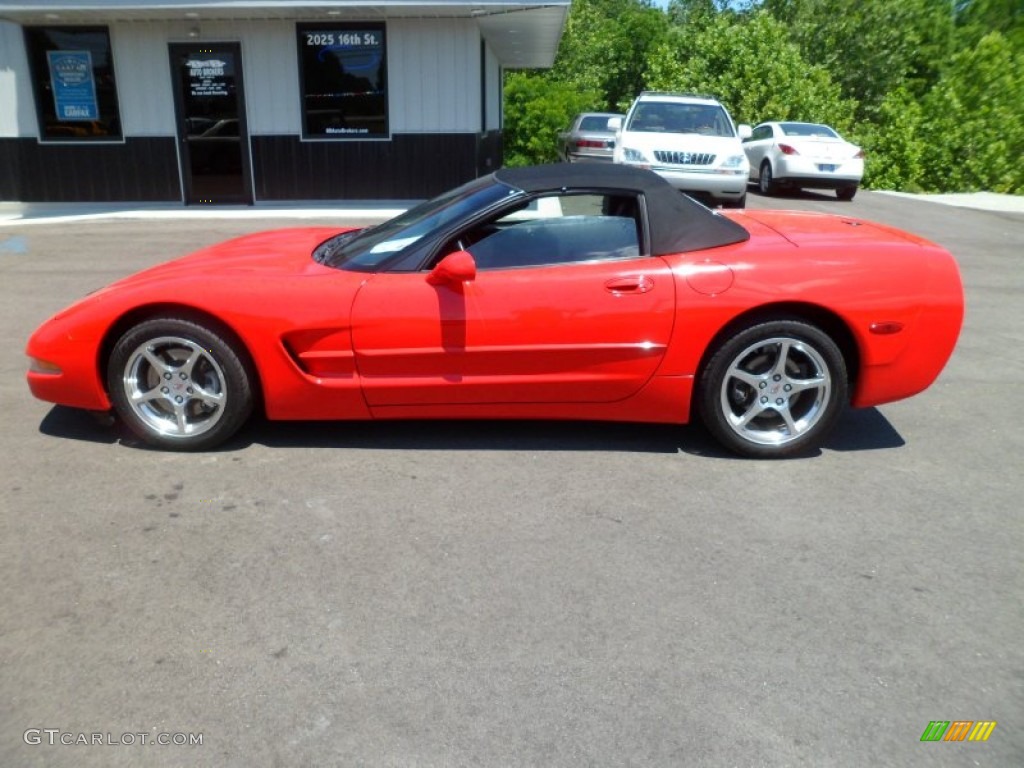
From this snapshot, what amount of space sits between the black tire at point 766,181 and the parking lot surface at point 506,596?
556 inches

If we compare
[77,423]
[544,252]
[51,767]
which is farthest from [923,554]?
[77,423]

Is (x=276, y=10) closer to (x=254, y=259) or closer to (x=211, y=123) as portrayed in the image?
(x=211, y=123)

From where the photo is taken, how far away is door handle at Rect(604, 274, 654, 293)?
4305mm

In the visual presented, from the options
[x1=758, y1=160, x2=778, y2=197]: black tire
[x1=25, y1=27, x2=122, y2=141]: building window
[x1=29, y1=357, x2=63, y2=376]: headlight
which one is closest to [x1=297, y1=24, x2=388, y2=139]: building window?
[x1=25, y1=27, x2=122, y2=141]: building window

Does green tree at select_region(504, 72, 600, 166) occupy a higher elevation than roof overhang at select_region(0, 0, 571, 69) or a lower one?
lower

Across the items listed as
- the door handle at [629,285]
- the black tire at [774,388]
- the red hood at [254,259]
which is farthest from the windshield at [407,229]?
the black tire at [774,388]

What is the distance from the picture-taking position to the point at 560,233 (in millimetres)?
4527

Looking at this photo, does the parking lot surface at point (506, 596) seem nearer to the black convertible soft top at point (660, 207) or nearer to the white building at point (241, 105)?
the black convertible soft top at point (660, 207)

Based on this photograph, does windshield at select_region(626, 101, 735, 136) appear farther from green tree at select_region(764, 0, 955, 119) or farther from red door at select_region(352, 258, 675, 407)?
green tree at select_region(764, 0, 955, 119)

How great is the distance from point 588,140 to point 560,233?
51.2 ft

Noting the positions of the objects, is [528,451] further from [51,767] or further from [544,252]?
[51,767]

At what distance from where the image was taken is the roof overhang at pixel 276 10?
12609mm

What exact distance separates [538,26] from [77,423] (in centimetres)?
1256

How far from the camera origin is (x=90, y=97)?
556 inches
